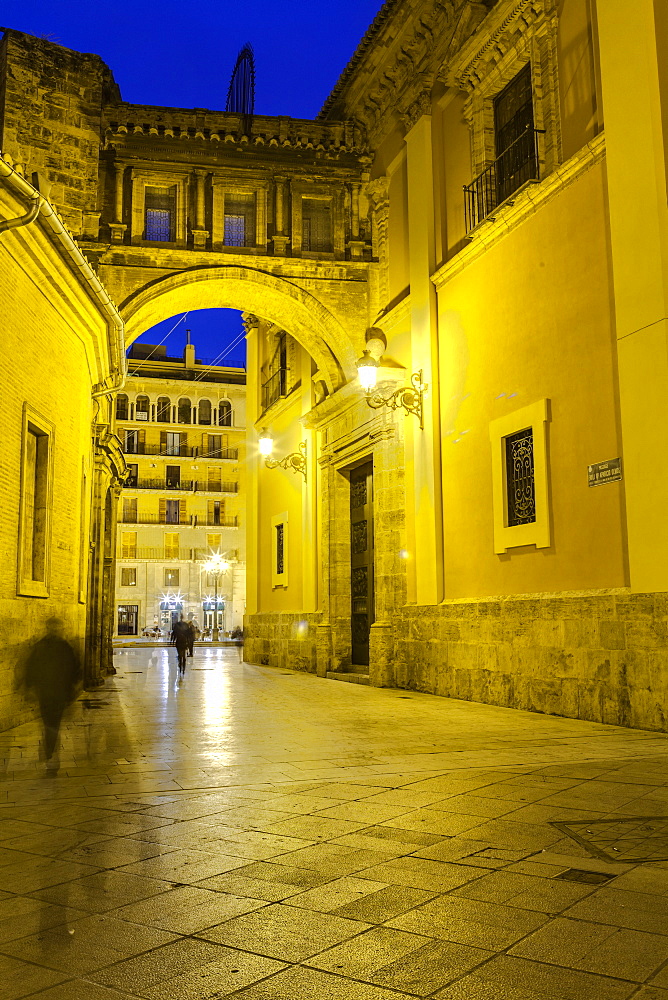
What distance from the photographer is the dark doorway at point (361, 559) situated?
1742 cm

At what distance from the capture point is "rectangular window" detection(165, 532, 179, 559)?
5466 cm

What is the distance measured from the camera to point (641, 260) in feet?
29.0

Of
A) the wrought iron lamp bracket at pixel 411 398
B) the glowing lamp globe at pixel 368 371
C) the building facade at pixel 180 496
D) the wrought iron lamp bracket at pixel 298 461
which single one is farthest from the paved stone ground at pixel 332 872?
the building facade at pixel 180 496

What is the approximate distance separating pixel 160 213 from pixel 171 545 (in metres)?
38.9

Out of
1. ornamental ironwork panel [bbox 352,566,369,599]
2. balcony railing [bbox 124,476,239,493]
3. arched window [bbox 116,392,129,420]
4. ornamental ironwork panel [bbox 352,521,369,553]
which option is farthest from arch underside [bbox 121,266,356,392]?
arched window [bbox 116,392,129,420]

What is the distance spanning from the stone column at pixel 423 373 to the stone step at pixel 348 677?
2.40 meters

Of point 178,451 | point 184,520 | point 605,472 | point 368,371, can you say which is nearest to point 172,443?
point 178,451

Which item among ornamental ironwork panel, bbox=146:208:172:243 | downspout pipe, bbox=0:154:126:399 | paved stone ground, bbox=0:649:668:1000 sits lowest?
paved stone ground, bbox=0:649:668:1000

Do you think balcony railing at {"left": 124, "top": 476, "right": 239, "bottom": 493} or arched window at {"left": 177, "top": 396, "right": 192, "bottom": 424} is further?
arched window at {"left": 177, "top": 396, "right": 192, "bottom": 424}

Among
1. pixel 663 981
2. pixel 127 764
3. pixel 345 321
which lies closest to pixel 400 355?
pixel 345 321

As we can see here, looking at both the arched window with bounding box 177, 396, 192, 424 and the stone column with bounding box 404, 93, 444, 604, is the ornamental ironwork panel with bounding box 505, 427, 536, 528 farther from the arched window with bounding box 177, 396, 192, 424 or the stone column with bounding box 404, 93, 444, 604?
the arched window with bounding box 177, 396, 192, 424

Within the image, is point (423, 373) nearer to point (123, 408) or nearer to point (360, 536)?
point (360, 536)

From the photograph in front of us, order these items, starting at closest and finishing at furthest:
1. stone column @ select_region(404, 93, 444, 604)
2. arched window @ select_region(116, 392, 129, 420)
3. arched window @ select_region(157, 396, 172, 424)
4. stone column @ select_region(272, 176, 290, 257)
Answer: stone column @ select_region(404, 93, 444, 604), stone column @ select_region(272, 176, 290, 257), arched window @ select_region(116, 392, 129, 420), arched window @ select_region(157, 396, 172, 424)

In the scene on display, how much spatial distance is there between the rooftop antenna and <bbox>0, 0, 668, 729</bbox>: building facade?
8.09 feet
